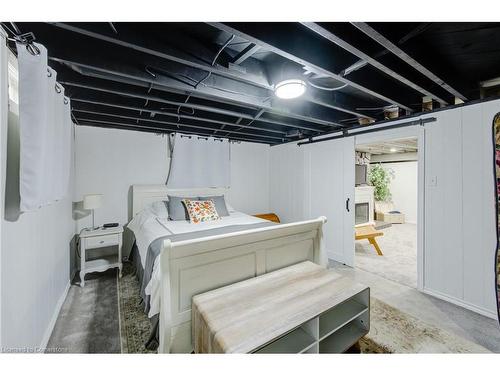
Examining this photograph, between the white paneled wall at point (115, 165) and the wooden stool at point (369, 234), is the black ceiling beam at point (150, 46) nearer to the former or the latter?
the white paneled wall at point (115, 165)

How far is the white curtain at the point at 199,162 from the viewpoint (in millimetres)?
3615

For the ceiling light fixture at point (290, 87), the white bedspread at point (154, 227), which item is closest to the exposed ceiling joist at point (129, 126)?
the white bedspread at point (154, 227)

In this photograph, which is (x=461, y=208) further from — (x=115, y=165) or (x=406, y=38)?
(x=115, y=165)

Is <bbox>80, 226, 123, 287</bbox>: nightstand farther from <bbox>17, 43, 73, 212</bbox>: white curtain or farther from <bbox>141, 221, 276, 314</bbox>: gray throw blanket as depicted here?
<bbox>17, 43, 73, 212</bbox>: white curtain

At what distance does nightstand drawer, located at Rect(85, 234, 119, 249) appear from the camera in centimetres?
255

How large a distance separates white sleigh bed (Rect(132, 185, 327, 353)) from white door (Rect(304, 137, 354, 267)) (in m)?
1.44

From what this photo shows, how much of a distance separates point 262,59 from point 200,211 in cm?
206

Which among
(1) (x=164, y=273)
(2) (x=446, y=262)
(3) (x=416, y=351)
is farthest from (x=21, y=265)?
(2) (x=446, y=262)

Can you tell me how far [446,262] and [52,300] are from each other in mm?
3859

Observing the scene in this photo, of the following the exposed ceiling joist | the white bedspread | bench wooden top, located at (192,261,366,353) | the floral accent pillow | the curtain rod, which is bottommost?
bench wooden top, located at (192,261,366,353)

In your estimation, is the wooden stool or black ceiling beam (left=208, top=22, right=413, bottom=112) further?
the wooden stool

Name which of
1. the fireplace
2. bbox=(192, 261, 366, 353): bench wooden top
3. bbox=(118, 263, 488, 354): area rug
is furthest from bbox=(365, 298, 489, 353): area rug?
the fireplace

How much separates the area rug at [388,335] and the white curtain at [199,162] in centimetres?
208

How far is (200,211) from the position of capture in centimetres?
298
